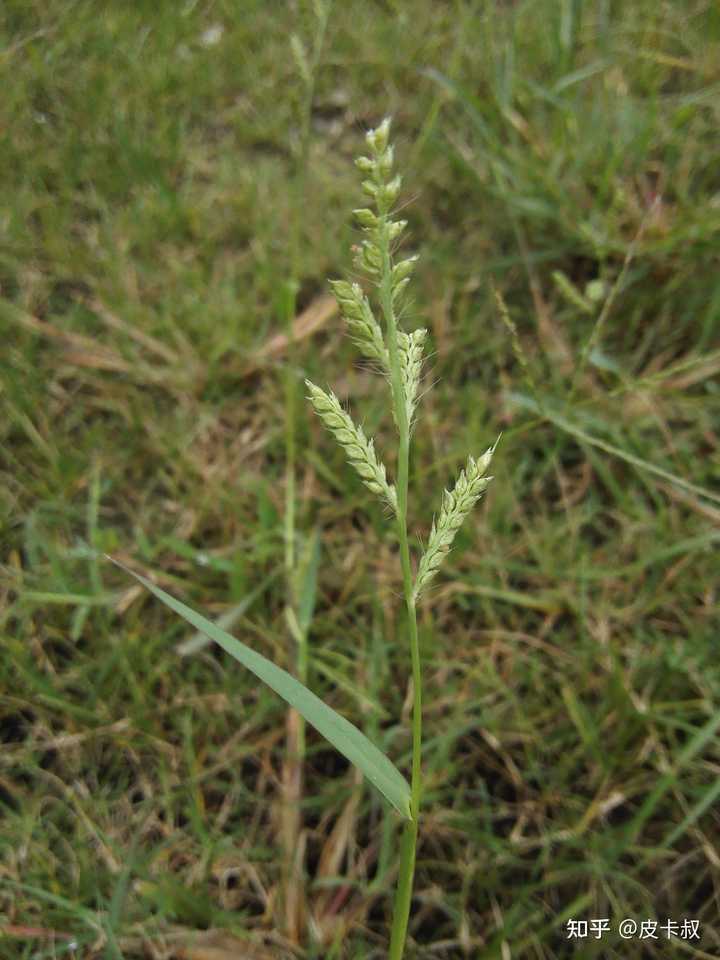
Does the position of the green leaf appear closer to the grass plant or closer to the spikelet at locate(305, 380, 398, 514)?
the grass plant

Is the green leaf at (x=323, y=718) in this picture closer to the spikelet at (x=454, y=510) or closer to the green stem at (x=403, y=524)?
the green stem at (x=403, y=524)

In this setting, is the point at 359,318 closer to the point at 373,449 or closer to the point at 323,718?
the point at 373,449

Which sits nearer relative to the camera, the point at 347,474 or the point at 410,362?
the point at 410,362

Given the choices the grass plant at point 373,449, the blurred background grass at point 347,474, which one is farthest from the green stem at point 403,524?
the blurred background grass at point 347,474

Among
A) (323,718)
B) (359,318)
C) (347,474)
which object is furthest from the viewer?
(347,474)

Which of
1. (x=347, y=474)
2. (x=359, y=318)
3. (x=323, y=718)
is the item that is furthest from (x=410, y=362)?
(x=347, y=474)

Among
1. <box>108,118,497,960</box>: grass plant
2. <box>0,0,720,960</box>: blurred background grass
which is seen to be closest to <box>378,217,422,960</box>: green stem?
<box>108,118,497,960</box>: grass plant

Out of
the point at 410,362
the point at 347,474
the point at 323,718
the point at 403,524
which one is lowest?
the point at 347,474
